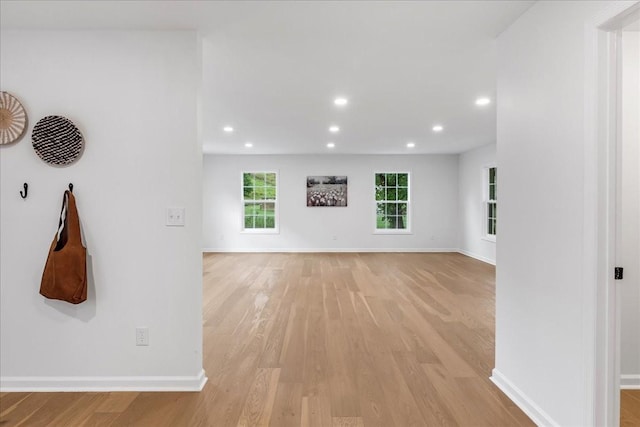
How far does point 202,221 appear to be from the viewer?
7.89ft

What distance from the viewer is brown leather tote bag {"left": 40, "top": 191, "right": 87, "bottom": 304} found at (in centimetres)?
224

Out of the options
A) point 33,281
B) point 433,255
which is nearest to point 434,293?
point 433,255

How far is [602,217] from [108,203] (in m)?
2.94

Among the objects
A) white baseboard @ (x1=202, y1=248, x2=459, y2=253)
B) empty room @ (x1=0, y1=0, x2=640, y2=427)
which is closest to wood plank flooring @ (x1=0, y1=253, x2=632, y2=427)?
empty room @ (x1=0, y1=0, x2=640, y2=427)

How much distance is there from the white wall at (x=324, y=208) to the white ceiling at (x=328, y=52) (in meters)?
3.51

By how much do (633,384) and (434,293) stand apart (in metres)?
2.51

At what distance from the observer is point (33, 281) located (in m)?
2.38

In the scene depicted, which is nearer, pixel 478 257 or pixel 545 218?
pixel 545 218

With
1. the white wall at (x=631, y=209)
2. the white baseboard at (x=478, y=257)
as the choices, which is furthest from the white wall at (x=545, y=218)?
the white baseboard at (x=478, y=257)

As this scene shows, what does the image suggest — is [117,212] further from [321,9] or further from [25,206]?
[321,9]

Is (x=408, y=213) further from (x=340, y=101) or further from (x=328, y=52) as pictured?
(x=328, y=52)

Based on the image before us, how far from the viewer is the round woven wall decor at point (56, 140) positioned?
92.4 inches

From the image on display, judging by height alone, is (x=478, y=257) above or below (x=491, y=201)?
below

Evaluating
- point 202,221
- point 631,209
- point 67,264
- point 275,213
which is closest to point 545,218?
point 631,209
